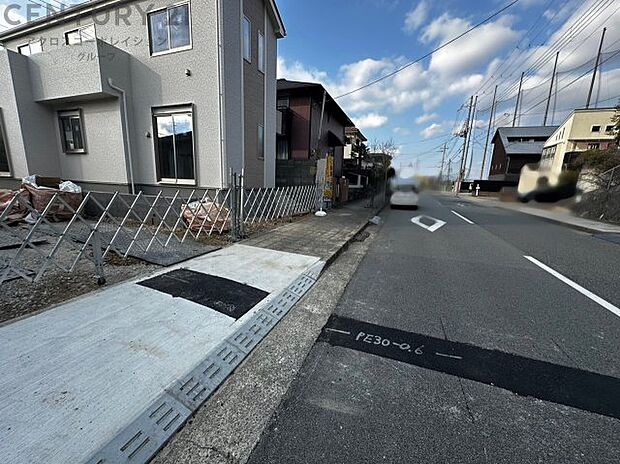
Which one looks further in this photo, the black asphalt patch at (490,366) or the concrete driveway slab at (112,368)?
the black asphalt patch at (490,366)

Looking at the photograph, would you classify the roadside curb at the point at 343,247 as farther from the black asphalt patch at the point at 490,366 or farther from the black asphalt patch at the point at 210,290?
the black asphalt patch at the point at 490,366

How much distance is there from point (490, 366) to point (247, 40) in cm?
979

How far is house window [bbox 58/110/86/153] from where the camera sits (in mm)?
8414

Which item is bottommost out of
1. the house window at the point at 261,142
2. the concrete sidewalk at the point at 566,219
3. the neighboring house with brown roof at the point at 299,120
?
the concrete sidewalk at the point at 566,219

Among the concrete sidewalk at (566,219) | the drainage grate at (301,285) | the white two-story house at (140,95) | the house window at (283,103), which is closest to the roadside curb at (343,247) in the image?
the drainage grate at (301,285)

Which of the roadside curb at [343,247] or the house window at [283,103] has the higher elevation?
the house window at [283,103]

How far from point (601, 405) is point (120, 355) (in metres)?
3.61

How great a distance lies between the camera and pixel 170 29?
7398mm

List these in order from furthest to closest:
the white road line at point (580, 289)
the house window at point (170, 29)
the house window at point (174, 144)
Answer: the house window at point (174, 144)
the house window at point (170, 29)
the white road line at point (580, 289)

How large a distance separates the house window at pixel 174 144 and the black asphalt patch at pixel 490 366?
6917 mm

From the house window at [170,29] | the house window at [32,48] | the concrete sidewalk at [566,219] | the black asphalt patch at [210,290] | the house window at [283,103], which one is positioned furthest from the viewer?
the house window at [283,103]

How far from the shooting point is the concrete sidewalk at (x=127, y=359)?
152 centimetres

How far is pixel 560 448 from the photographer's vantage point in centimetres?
156

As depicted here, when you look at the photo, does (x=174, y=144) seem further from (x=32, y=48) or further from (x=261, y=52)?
(x=32, y=48)
